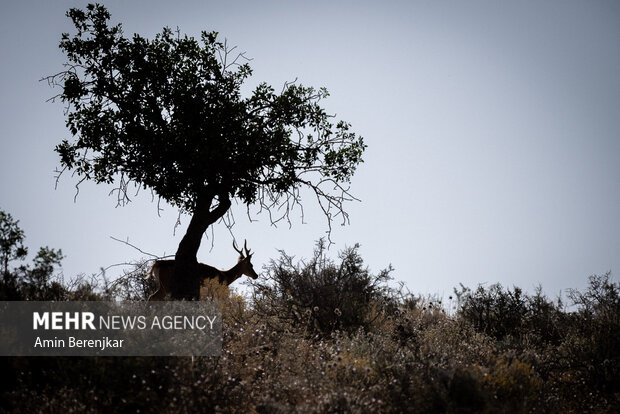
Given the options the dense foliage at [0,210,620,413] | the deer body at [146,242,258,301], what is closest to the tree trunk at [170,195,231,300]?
the deer body at [146,242,258,301]

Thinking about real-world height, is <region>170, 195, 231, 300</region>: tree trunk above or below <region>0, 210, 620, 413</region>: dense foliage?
above

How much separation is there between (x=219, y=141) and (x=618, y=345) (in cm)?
981

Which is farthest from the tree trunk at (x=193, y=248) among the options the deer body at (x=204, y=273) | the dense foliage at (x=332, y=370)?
the dense foliage at (x=332, y=370)

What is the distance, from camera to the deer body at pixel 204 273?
11.3 metres

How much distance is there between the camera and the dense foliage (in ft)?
16.8

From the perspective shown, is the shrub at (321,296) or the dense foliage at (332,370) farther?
the shrub at (321,296)

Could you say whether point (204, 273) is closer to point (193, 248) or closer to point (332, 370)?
point (193, 248)

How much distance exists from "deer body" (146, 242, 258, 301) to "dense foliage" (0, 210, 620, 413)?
1848mm

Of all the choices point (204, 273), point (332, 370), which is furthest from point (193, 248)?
point (332, 370)

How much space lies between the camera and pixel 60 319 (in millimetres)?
6320

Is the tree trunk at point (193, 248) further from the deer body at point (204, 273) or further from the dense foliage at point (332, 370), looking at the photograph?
the dense foliage at point (332, 370)

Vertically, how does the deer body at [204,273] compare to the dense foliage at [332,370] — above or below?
above

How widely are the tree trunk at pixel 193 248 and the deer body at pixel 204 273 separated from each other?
0.28 m

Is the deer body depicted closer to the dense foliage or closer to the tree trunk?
the tree trunk
